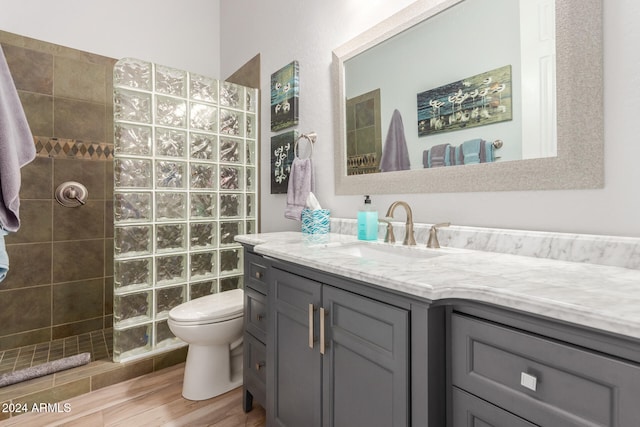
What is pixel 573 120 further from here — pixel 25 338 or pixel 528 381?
pixel 25 338

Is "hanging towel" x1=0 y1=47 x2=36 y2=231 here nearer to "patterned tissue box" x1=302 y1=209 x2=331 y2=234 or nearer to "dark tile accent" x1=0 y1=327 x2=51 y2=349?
"patterned tissue box" x1=302 y1=209 x2=331 y2=234

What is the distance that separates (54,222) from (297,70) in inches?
81.7

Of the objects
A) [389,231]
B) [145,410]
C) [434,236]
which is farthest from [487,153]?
[145,410]

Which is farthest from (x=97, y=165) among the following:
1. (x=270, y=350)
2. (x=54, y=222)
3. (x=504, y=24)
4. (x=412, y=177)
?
(x=504, y=24)

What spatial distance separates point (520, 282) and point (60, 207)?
114 inches

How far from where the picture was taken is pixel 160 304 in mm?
2029

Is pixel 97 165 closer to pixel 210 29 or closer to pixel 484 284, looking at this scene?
pixel 210 29

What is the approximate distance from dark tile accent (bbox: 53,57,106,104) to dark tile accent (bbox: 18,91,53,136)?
11 cm

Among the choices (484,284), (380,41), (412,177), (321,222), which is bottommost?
(484,284)

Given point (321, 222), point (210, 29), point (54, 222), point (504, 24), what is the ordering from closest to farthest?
point (504, 24) < point (321, 222) < point (54, 222) < point (210, 29)

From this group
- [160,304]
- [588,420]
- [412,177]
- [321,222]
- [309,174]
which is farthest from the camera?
[160,304]

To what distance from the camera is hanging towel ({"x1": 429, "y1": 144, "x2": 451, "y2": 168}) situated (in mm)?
1302

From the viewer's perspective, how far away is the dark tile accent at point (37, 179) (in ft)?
7.34

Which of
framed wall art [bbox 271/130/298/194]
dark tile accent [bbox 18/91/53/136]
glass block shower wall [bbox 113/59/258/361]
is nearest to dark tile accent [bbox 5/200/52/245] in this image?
dark tile accent [bbox 18/91/53/136]
